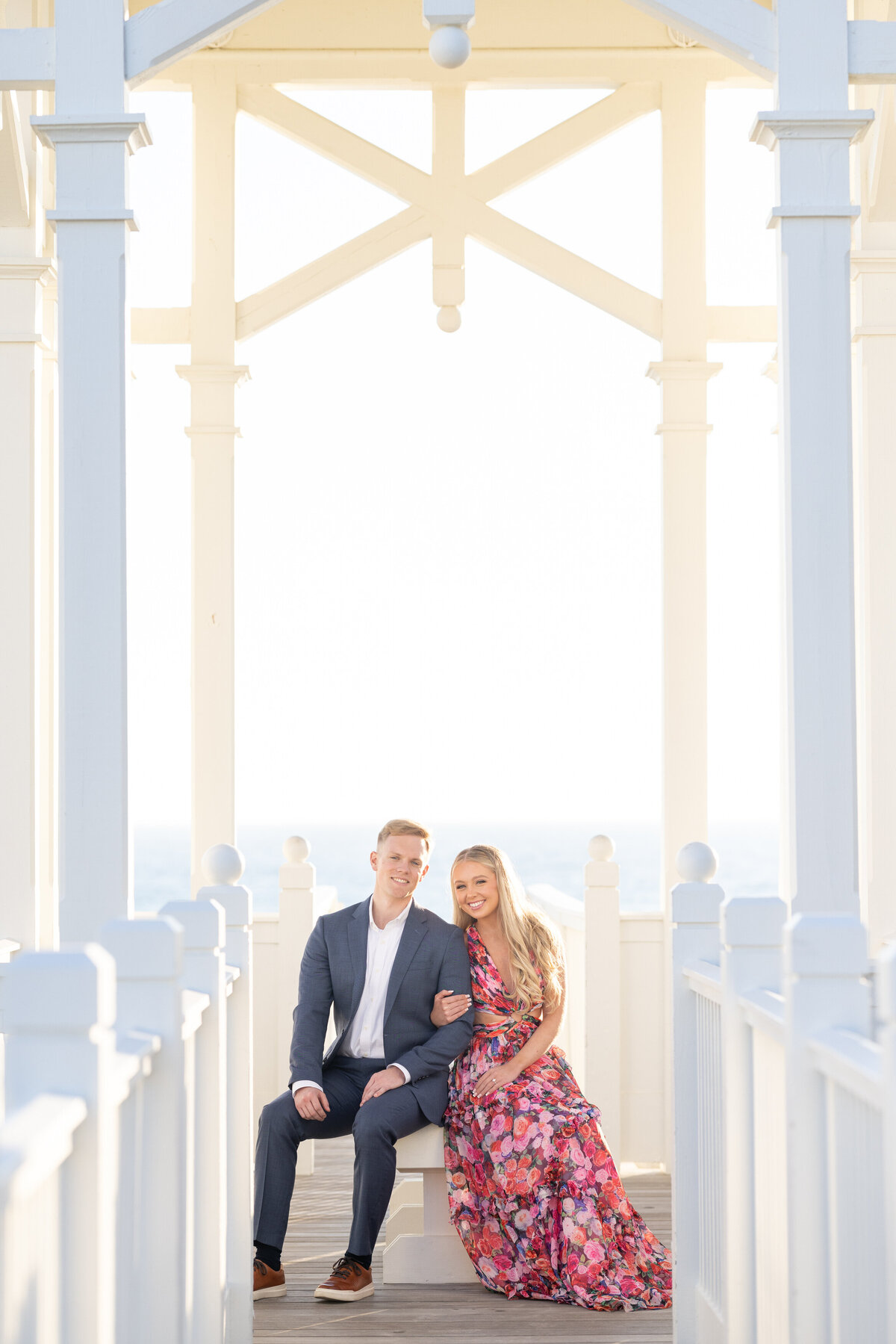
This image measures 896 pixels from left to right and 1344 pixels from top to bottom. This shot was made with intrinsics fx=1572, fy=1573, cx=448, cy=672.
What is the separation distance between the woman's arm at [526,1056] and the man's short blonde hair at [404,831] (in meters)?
0.56

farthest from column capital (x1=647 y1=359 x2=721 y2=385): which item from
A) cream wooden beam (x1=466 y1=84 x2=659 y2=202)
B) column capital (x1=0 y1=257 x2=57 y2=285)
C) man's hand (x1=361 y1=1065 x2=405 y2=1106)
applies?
man's hand (x1=361 y1=1065 x2=405 y2=1106)

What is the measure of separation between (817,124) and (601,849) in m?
3.07

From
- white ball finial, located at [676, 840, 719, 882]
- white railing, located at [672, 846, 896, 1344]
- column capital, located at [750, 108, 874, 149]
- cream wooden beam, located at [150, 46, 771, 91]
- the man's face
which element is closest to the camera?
white railing, located at [672, 846, 896, 1344]

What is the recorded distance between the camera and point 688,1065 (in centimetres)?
348

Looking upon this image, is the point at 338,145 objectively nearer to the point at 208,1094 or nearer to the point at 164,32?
the point at 164,32

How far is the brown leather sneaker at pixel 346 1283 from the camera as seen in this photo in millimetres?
3984

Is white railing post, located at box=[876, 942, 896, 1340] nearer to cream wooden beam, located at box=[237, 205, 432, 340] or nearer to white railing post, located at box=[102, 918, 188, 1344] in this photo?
white railing post, located at box=[102, 918, 188, 1344]

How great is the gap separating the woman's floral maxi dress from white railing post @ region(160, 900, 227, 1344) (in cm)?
114

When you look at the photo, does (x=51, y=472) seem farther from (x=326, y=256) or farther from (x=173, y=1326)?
(x=173, y=1326)

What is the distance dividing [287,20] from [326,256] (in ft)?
2.68

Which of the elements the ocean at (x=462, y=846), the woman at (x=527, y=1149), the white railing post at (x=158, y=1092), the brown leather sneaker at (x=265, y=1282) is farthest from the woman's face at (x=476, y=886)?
the ocean at (x=462, y=846)

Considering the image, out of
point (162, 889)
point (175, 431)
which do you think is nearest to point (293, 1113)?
point (175, 431)

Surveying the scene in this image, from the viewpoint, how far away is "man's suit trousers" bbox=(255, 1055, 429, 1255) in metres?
4.05

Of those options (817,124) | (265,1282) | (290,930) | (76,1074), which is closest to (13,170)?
(817,124)
